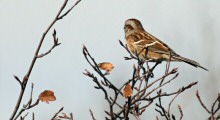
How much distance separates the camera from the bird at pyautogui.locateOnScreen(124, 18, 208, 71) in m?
2.76

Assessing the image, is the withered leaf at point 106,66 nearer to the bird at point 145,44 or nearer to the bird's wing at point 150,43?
the bird at point 145,44

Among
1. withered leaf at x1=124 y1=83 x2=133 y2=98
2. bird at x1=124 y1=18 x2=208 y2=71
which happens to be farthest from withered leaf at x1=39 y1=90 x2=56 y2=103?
bird at x1=124 y1=18 x2=208 y2=71

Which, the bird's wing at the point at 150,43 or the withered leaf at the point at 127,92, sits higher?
the bird's wing at the point at 150,43

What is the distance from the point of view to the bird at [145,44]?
276 centimetres

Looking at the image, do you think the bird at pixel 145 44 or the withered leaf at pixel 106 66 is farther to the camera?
the bird at pixel 145 44

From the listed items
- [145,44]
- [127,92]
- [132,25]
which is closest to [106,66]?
[127,92]

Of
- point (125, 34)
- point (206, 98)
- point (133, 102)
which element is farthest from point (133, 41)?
point (133, 102)

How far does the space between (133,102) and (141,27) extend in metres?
2.01

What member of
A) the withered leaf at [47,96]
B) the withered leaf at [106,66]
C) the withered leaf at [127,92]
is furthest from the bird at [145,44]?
the withered leaf at [47,96]

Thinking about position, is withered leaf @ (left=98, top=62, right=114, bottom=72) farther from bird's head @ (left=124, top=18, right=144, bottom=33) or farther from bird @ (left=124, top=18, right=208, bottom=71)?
bird's head @ (left=124, top=18, right=144, bottom=33)

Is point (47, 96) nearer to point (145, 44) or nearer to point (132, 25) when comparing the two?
point (145, 44)

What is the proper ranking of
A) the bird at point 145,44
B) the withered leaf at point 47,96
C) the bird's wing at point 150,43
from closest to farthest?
the withered leaf at point 47,96, the bird at point 145,44, the bird's wing at point 150,43

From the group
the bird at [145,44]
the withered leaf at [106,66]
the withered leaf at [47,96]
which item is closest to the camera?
the withered leaf at [47,96]

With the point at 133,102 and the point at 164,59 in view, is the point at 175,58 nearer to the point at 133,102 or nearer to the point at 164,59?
the point at 164,59
